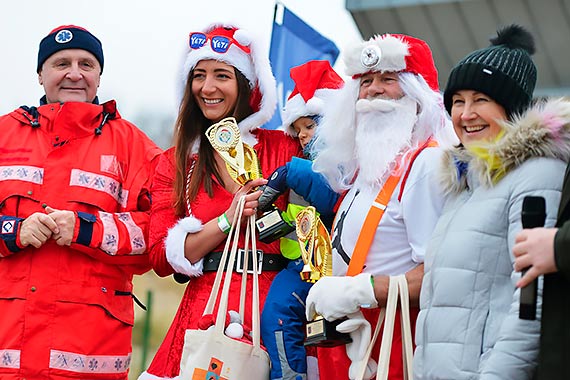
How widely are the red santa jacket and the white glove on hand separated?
156 cm

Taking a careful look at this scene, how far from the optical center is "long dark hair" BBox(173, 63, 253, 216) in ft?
15.4

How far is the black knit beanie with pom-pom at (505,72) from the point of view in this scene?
351 centimetres

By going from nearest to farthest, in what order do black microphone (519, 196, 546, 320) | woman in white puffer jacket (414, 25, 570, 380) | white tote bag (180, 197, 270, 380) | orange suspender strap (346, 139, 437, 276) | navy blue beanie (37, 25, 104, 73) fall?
black microphone (519, 196, 546, 320), woman in white puffer jacket (414, 25, 570, 380), orange suspender strap (346, 139, 437, 276), white tote bag (180, 197, 270, 380), navy blue beanie (37, 25, 104, 73)

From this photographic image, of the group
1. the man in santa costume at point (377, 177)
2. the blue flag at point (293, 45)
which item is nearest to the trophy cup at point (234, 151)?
the man in santa costume at point (377, 177)

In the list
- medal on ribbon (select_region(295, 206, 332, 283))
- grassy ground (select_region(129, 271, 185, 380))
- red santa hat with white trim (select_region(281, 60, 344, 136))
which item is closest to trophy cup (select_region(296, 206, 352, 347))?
medal on ribbon (select_region(295, 206, 332, 283))

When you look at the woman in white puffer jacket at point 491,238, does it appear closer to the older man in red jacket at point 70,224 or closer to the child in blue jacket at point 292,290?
the child in blue jacket at point 292,290

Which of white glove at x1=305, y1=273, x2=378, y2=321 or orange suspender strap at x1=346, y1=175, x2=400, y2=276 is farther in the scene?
orange suspender strap at x1=346, y1=175, x2=400, y2=276

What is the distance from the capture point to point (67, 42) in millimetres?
5277

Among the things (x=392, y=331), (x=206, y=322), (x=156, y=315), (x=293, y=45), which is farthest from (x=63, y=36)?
(x=156, y=315)

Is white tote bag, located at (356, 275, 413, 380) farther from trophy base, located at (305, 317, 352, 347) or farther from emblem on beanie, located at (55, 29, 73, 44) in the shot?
emblem on beanie, located at (55, 29, 73, 44)

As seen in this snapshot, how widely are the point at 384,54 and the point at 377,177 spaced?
53 cm

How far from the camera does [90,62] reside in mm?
5336

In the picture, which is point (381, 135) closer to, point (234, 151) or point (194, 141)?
point (234, 151)

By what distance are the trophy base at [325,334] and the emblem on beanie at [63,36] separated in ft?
7.51
